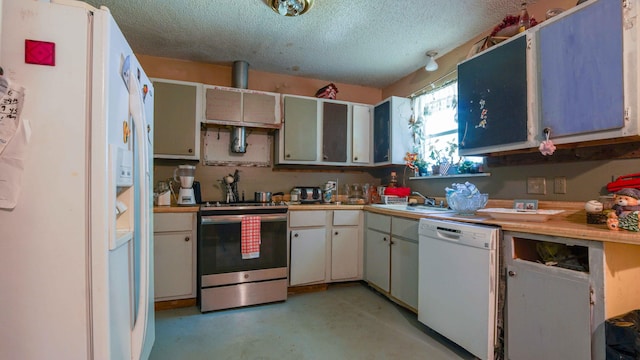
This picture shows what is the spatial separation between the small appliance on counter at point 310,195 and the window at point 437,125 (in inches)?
48.4

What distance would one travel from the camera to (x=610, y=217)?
4.35 ft

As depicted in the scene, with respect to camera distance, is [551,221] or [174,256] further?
[174,256]

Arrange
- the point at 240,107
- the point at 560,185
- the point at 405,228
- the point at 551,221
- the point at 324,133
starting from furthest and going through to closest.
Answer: the point at 324,133 < the point at 240,107 < the point at 405,228 < the point at 560,185 < the point at 551,221

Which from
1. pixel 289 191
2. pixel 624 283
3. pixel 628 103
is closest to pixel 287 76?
pixel 289 191

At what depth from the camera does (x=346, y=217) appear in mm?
2992

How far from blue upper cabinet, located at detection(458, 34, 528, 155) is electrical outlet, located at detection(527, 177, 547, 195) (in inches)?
15.7

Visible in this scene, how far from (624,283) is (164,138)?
3.33 meters

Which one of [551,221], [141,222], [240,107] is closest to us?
[141,222]

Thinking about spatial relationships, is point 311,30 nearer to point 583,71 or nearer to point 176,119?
point 176,119

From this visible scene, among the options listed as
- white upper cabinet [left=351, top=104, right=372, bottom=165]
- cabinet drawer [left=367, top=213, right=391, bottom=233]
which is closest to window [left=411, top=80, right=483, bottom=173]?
white upper cabinet [left=351, top=104, right=372, bottom=165]

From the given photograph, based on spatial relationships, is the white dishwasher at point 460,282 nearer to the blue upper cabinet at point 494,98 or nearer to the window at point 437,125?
the blue upper cabinet at point 494,98

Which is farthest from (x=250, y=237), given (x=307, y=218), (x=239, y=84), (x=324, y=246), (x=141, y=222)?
(x=239, y=84)

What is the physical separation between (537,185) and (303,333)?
6.49 ft

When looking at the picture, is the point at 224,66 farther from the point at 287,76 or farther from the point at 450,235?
the point at 450,235
